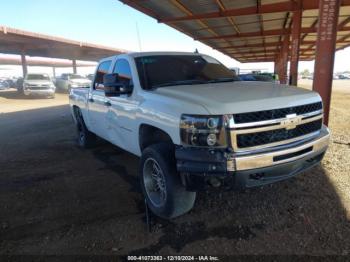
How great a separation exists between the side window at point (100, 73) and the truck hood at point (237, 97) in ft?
6.72

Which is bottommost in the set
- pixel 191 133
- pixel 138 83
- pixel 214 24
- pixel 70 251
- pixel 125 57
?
pixel 70 251

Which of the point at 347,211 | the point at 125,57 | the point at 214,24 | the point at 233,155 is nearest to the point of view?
the point at 233,155

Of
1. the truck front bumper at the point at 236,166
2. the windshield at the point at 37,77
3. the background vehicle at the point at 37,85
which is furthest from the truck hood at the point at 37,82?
the truck front bumper at the point at 236,166

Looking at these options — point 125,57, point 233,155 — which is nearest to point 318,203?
point 233,155

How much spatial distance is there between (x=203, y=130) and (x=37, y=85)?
76.5 feet

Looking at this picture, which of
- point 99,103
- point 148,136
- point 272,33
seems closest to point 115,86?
point 148,136

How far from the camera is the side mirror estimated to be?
372 cm

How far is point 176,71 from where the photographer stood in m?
4.14

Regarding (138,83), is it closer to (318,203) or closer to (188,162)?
(188,162)

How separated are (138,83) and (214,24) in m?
13.5

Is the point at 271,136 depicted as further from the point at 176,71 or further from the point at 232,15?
the point at 232,15

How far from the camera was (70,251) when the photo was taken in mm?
2877

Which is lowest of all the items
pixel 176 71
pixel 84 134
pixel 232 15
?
pixel 84 134

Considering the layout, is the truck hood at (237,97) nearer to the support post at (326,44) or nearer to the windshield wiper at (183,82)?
the windshield wiper at (183,82)
